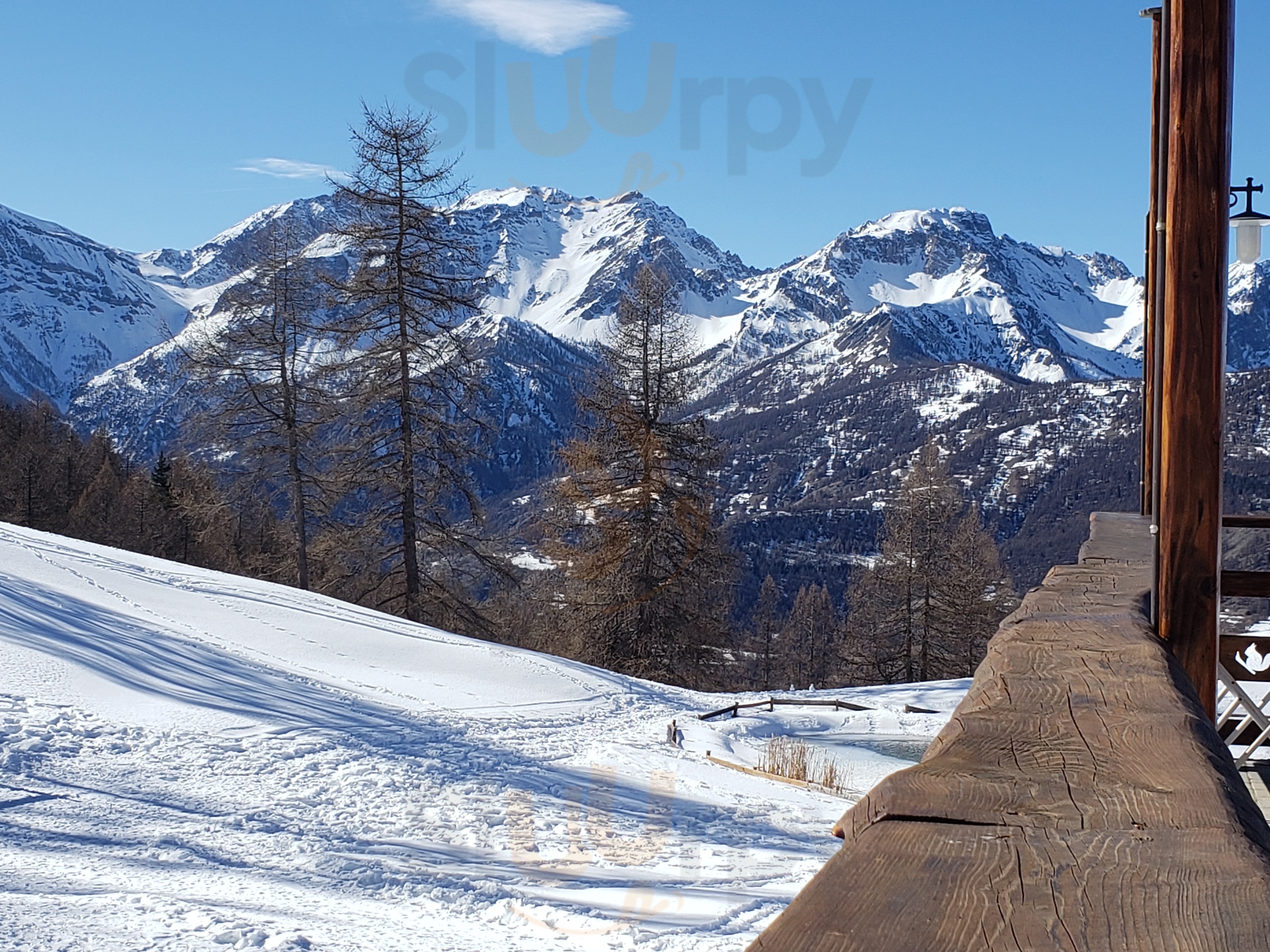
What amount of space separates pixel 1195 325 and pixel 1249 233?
547 cm

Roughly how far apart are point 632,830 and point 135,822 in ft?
9.15

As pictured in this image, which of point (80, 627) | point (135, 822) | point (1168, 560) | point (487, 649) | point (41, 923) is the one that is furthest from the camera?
point (487, 649)

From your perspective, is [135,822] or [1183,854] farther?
[135,822]

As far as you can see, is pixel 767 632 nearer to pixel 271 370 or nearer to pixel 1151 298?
pixel 271 370

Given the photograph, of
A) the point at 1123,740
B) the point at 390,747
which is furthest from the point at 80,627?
the point at 1123,740

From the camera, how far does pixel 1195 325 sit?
2668 millimetres

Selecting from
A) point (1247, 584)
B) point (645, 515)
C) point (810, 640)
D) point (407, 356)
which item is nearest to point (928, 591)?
point (645, 515)

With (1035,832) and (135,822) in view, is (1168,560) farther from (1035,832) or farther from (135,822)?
(135,822)

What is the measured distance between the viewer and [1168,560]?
113 inches

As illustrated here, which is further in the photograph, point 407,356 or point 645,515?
point 645,515

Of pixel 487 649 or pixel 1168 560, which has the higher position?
pixel 1168 560

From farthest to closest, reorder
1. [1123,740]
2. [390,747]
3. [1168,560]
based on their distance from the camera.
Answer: [390,747] < [1168,560] < [1123,740]

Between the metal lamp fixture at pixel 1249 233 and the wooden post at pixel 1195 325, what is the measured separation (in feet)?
16.6

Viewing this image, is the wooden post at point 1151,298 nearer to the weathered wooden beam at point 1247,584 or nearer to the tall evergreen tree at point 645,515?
the weathered wooden beam at point 1247,584
